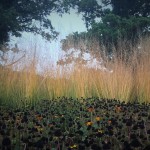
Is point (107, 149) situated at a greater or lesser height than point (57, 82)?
lesser

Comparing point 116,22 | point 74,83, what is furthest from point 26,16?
point 74,83

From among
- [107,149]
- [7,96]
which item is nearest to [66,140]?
[107,149]

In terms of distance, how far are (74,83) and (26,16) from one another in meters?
12.4

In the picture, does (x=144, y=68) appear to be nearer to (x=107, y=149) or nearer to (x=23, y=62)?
(x=23, y=62)

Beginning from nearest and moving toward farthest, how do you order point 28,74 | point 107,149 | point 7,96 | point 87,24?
point 107,149, point 7,96, point 28,74, point 87,24

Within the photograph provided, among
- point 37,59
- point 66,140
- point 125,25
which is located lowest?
point 66,140

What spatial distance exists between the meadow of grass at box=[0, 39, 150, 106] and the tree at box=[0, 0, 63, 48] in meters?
8.63

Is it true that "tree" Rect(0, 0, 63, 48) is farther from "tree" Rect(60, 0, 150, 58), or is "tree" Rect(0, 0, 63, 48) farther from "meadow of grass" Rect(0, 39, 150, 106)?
"meadow of grass" Rect(0, 39, 150, 106)

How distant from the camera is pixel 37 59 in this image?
681cm

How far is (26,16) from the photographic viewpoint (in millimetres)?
18250

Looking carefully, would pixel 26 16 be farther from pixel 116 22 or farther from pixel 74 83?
pixel 74 83

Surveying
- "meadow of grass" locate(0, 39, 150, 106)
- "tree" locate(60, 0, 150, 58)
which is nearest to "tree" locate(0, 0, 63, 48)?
"tree" locate(60, 0, 150, 58)

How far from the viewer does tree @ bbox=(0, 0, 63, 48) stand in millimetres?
15336

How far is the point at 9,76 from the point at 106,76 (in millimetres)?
2465
